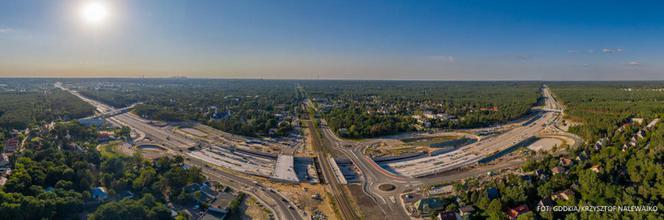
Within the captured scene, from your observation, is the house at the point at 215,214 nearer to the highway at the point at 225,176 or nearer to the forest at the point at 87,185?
the forest at the point at 87,185

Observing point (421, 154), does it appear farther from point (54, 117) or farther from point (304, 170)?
point (54, 117)

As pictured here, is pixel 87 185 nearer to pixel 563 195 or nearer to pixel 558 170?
pixel 563 195

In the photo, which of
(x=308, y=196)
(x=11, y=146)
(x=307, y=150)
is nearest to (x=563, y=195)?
(x=308, y=196)

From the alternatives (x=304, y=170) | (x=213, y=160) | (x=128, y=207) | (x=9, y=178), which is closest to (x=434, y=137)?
(x=304, y=170)

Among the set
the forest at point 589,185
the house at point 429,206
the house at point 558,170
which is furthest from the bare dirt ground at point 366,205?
the house at point 558,170

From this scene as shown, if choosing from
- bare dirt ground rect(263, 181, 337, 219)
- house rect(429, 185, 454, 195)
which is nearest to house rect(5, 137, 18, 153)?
bare dirt ground rect(263, 181, 337, 219)

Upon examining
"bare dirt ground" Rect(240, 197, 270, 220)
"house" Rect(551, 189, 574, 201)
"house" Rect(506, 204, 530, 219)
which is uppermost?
"house" Rect(551, 189, 574, 201)

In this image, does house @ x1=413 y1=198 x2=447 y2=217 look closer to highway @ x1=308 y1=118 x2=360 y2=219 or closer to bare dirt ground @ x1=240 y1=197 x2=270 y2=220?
highway @ x1=308 y1=118 x2=360 y2=219
